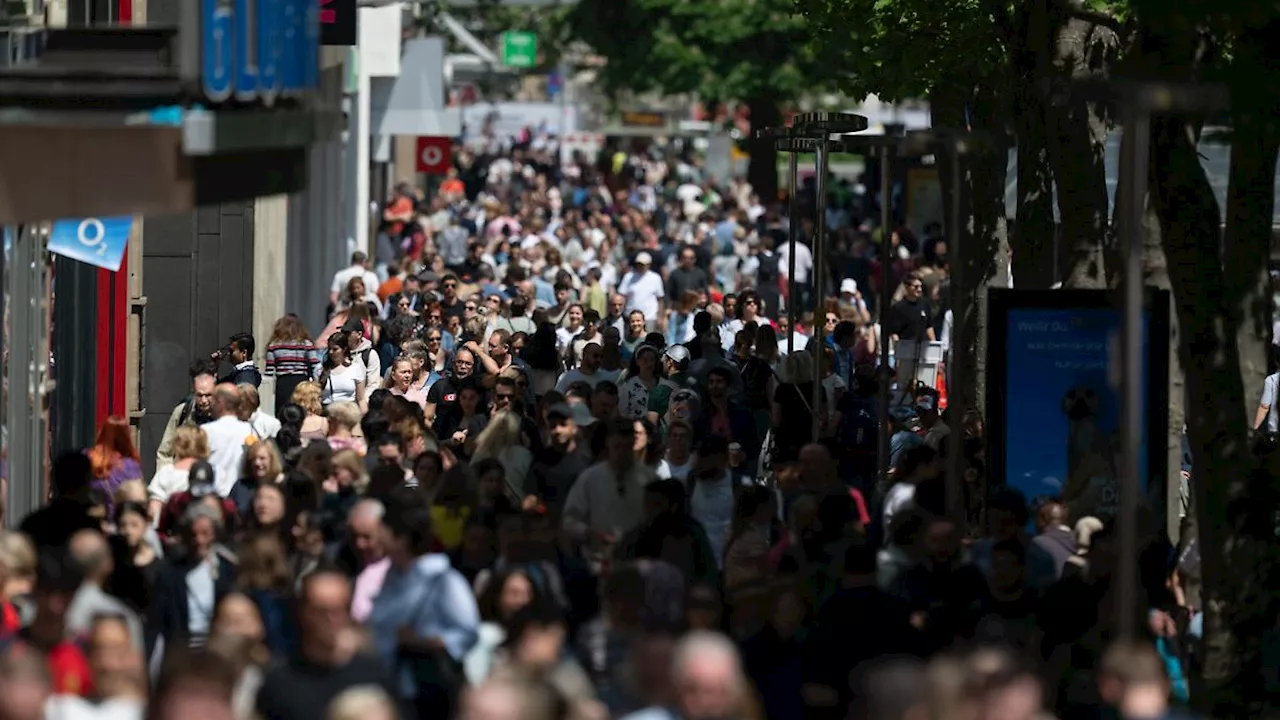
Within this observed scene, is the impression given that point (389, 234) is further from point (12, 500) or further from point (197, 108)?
point (197, 108)

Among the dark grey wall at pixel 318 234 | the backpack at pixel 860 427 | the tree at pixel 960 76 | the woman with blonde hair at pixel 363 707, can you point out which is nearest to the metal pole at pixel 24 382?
the backpack at pixel 860 427

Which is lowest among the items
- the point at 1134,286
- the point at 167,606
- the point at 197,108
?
the point at 167,606

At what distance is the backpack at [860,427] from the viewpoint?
62.4 feet

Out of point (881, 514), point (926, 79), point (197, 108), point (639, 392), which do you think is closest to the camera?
Answer: point (197, 108)

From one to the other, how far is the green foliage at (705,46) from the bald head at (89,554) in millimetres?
45671

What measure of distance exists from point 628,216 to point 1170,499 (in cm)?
3021

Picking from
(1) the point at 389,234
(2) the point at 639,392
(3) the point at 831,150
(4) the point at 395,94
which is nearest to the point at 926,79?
(3) the point at 831,150

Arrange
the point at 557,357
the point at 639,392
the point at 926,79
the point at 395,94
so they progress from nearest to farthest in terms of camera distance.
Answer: the point at 639,392, the point at 557,357, the point at 926,79, the point at 395,94

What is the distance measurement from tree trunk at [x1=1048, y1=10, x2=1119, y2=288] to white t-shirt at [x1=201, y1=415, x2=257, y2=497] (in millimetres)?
5571

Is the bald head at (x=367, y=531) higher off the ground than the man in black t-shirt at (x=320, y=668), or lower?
higher

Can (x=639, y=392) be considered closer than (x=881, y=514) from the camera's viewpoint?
No

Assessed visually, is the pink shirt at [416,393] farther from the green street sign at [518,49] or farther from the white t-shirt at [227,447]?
the green street sign at [518,49]

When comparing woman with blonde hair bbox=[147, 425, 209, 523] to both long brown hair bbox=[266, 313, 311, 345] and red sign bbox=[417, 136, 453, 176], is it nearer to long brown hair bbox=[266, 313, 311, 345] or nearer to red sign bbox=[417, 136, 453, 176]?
long brown hair bbox=[266, 313, 311, 345]

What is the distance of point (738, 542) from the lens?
13.7 meters
